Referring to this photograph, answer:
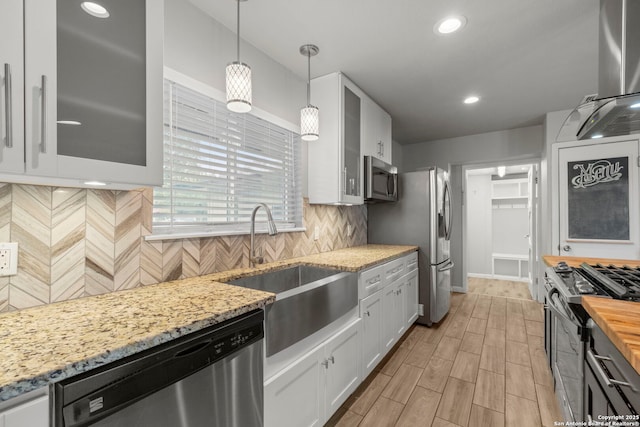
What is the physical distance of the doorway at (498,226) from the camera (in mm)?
5605

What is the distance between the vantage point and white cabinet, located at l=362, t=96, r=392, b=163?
9.59 feet

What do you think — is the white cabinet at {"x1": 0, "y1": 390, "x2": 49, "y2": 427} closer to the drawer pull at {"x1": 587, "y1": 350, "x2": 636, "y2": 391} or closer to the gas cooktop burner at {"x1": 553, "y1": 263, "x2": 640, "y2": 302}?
the drawer pull at {"x1": 587, "y1": 350, "x2": 636, "y2": 391}

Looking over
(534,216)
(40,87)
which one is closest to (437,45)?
(40,87)

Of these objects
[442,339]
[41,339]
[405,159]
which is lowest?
[442,339]

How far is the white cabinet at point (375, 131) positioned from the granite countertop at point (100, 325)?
216cm

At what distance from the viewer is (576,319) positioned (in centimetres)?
127

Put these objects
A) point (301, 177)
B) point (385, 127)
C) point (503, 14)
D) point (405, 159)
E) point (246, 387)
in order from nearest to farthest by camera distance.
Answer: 1. point (246, 387)
2. point (503, 14)
3. point (301, 177)
4. point (385, 127)
5. point (405, 159)

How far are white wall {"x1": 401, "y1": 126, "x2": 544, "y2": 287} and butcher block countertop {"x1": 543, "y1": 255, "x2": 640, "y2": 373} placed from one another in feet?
12.2

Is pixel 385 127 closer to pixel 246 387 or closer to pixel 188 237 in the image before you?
pixel 188 237

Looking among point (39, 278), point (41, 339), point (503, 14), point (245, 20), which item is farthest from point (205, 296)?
point (503, 14)

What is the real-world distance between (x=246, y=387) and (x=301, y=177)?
1.79 metres

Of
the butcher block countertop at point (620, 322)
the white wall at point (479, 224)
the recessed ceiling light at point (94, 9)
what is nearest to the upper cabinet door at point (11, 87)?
the recessed ceiling light at point (94, 9)

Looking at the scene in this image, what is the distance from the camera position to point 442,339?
9.66 ft

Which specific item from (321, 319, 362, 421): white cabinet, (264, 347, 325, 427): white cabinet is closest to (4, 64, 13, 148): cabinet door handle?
(264, 347, 325, 427): white cabinet
